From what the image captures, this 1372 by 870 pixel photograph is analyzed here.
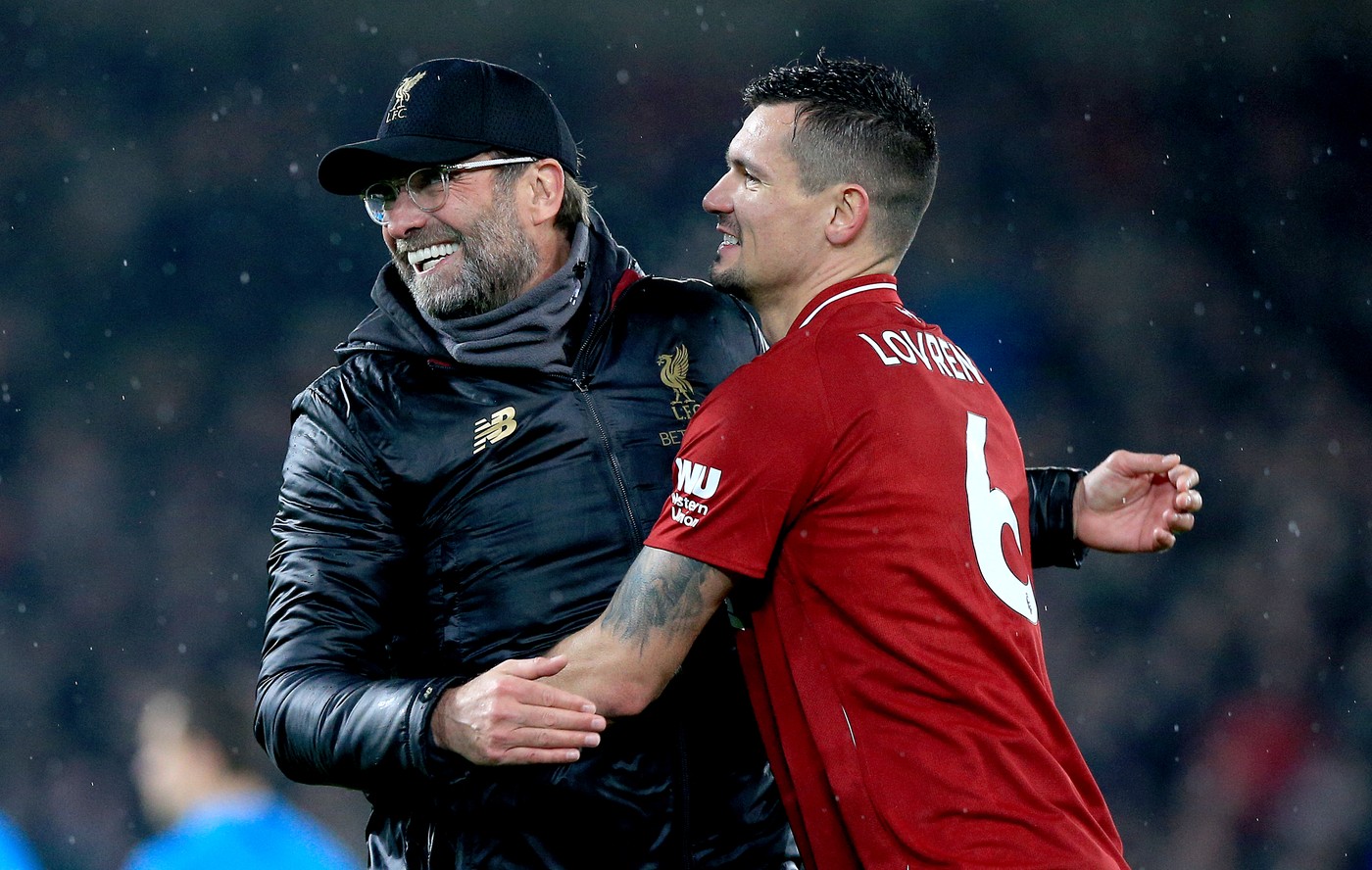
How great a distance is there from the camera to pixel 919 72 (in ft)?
22.8

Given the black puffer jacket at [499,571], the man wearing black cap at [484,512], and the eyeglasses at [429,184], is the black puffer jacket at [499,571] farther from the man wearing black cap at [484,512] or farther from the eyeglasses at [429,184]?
the eyeglasses at [429,184]

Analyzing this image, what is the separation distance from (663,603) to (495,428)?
1.77 ft

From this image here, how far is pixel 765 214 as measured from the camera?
8.44 ft

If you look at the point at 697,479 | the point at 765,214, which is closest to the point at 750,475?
the point at 697,479

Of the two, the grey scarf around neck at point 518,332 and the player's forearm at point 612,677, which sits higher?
the grey scarf around neck at point 518,332

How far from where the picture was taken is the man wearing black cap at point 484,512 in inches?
95.8

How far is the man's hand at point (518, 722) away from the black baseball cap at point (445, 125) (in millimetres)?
1016

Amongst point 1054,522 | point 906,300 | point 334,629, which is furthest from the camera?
point 906,300

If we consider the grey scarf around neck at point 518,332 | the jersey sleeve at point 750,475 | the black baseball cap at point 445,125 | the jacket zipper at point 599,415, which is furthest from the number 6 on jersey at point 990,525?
the black baseball cap at point 445,125

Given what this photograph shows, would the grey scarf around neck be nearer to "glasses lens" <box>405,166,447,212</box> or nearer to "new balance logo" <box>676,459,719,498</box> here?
"glasses lens" <box>405,166,447,212</box>

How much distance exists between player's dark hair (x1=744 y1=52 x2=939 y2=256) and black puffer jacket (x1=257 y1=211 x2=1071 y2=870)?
50 cm

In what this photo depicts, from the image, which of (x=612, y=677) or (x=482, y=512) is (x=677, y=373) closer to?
(x=482, y=512)

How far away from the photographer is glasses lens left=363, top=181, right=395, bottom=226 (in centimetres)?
271

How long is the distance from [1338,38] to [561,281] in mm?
5855
